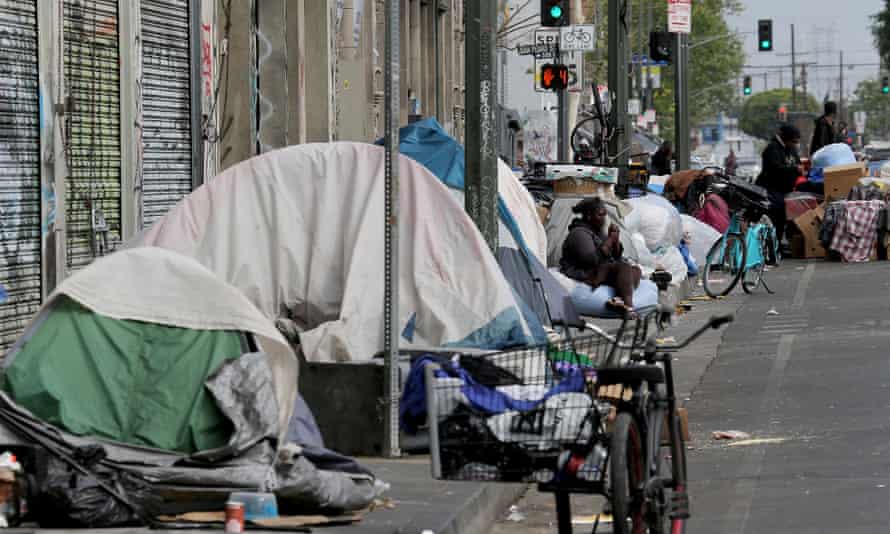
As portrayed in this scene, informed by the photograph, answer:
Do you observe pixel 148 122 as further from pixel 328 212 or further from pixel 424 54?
pixel 424 54

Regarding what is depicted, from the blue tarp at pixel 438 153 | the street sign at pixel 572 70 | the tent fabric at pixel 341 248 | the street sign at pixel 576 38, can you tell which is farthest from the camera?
the street sign at pixel 576 38

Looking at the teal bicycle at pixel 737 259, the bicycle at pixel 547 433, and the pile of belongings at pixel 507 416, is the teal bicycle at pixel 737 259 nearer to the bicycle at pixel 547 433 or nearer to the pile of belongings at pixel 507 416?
the bicycle at pixel 547 433

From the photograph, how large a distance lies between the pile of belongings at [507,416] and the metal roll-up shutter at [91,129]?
722cm

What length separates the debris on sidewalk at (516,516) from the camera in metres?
9.02

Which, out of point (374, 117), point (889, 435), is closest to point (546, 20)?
point (374, 117)

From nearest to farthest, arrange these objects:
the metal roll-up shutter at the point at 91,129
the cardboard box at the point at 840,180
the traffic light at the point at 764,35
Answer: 1. the metal roll-up shutter at the point at 91,129
2. the cardboard box at the point at 840,180
3. the traffic light at the point at 764,35

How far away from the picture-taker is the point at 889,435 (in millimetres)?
11094

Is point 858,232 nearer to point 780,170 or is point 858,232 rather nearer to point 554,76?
point 780,170

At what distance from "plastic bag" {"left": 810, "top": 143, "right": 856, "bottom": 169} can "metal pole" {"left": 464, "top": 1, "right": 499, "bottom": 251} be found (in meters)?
18.5

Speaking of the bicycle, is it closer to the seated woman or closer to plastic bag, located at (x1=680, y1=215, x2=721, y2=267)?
the seated woman

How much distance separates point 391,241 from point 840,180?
20.4 m

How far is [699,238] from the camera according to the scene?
25.8 metres

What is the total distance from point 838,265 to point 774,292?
4.70 meters

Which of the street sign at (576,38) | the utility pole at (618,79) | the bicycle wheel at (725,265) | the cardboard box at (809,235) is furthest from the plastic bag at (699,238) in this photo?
the cardboard box at (809,235)
